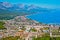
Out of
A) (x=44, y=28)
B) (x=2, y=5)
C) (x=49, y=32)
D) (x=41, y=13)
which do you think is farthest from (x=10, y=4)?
(x=49, y=32)

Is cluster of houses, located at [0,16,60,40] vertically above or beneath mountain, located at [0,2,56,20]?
beneath

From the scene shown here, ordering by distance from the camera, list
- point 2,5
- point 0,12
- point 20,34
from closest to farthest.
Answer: point 20,34, point 0,12, point 2,5

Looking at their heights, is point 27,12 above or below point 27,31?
above

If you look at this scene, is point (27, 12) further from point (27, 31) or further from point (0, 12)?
point (27, 31)

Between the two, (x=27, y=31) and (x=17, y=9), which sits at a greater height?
(x=17, y=9)

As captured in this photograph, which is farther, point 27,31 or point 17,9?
point 17,9

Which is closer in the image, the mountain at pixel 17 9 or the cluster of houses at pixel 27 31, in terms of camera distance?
the cluster of houses at pixel 27 31

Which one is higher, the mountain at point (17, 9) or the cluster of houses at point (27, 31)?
the mountain at point (17, 9)

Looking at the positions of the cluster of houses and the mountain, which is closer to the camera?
the cluster of houses
